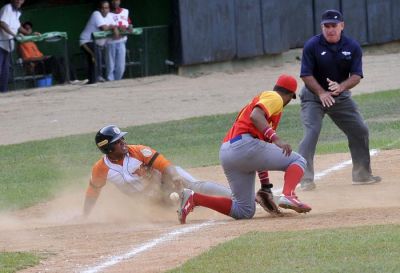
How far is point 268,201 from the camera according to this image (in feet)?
35.7

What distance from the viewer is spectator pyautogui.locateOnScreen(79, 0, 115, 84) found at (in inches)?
911

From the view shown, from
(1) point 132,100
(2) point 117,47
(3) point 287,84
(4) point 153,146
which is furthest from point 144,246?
(2) point 117,47

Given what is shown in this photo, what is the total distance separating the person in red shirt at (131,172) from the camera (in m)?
11.4

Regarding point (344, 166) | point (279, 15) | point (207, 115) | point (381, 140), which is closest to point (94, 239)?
point (344, 166)

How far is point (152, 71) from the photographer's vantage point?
25031 mm

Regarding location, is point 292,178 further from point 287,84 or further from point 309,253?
point 309,253

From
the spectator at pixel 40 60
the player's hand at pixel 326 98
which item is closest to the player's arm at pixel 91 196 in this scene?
the player's hand at pixel 326 98

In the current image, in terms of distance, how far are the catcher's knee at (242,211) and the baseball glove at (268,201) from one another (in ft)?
0.37

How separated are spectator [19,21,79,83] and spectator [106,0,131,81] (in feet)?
2.57

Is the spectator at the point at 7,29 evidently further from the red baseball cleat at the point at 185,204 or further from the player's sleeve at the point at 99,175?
the red baseball cleat at the point at 185,204

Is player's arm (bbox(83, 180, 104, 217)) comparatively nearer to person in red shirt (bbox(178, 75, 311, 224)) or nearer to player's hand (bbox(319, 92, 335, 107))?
person in red shirt (bbox(178, 75, 311, 224))

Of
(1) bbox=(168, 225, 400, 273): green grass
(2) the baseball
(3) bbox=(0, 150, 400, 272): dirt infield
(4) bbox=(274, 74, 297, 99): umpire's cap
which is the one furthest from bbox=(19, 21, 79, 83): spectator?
(1) bbox=(168, 225, 400, 273): green grass

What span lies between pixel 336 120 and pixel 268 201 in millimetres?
2087

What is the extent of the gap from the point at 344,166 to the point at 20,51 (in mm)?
9808
